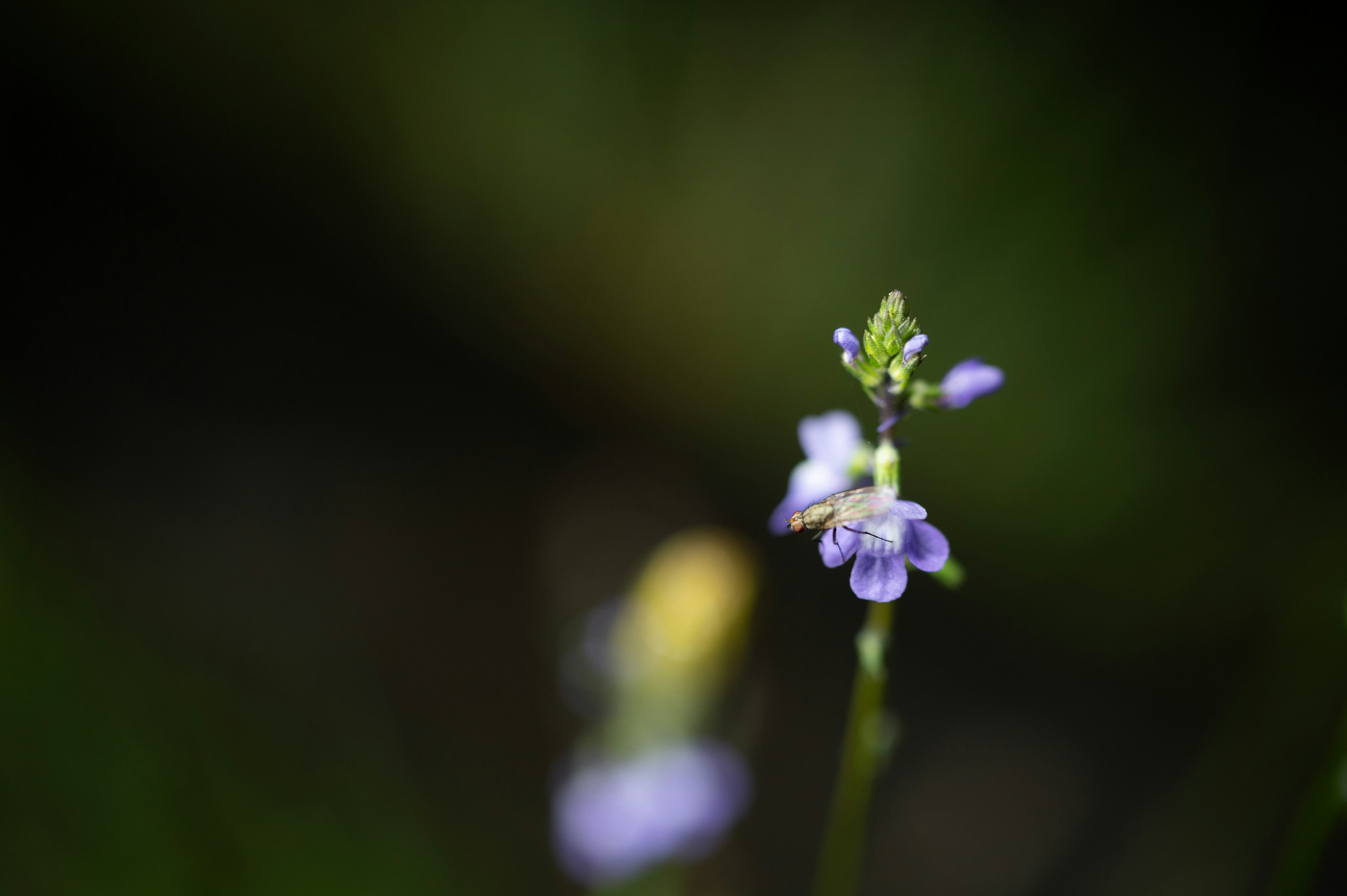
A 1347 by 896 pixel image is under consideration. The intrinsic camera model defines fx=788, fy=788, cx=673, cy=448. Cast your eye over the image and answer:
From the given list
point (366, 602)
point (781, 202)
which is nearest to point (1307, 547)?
point (781, 202)

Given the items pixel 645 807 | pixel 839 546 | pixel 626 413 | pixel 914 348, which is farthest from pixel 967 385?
pixel 626 413

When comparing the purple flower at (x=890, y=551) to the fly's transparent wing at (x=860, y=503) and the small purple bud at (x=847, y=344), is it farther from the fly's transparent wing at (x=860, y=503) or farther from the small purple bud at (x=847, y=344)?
the small purple bud at (x=847, y=344)

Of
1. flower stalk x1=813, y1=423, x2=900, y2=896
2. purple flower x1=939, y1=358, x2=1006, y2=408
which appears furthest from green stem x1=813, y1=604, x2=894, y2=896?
Answer: purple flower x1=939, y1=358, x2=1006, y2=408

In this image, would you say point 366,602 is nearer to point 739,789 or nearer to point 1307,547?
point 739,789

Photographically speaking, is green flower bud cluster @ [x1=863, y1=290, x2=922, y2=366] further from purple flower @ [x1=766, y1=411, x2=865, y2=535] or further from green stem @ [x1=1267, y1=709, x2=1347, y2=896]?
green stem @ [x1=1267, y1=709, x2=1347, y2=896]

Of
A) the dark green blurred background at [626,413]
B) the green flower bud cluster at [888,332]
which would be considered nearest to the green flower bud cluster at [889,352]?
the green flower bud cluster at [888,332]

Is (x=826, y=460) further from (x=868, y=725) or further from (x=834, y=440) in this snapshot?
(x=868, y=725)
